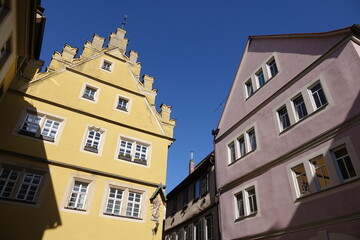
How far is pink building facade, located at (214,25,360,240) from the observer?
9.27 m

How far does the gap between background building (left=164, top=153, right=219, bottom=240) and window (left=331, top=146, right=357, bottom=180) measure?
8.31m

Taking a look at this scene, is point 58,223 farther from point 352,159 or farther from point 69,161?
point 352,159

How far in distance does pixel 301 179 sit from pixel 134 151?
9.10m

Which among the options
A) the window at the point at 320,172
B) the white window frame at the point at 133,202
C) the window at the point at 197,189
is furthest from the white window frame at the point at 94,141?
the window at the point at 320,172

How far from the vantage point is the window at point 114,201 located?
1275 cm

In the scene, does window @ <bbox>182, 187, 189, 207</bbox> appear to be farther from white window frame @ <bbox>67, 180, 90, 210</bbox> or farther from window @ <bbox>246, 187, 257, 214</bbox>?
white window frame @ <bbox>67, 180, 90, 210</bbox>

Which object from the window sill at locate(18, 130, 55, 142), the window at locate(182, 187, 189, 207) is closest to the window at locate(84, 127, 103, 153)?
the window sill at locate(18, 130, 55, 142)

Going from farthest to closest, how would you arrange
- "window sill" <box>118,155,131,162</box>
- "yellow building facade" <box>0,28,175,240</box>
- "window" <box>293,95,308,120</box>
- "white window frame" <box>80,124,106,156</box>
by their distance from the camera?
"window sill" <box>118,155,131,162</box> < "white window frame" <box>80,124,106,156</box> < "window" <box>293,95,308,120</box> < "yellow building facade" <box>0,28,175,240</box>

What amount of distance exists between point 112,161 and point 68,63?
7049mm

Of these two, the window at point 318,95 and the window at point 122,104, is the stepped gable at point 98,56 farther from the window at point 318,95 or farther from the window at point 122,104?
the window at point 318,95

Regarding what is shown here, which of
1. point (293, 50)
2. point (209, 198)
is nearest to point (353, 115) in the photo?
point (293, 50)

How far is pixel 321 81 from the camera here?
11250mm

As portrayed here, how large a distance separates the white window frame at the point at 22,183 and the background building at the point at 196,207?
1017 centimetres

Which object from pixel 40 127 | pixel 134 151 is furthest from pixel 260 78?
pixel 40 127
